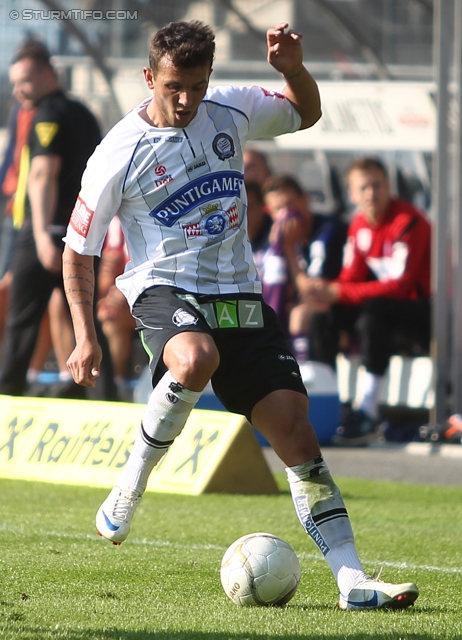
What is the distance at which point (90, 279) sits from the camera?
14.6 feet

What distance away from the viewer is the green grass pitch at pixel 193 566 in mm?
3621

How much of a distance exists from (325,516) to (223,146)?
146 cm

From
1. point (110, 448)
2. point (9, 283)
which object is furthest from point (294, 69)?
point (9, 283)

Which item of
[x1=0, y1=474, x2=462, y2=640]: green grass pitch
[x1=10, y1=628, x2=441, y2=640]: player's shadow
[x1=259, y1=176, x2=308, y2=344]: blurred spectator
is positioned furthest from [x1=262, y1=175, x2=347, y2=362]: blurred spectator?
[x1=10, y1=628, x2=441, y2=640]: player's shadow

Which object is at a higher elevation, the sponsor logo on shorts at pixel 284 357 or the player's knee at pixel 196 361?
the player's knee at pixel 196 361

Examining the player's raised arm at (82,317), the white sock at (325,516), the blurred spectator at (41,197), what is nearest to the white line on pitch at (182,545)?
the white sock at (325,516)

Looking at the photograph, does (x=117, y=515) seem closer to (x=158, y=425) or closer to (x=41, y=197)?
(x=158, y=425)

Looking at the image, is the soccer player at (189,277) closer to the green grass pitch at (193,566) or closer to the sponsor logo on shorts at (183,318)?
the sponsor logo on shorts at (183,318)

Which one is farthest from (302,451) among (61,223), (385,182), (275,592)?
(385,182)

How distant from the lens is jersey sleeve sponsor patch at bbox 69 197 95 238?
436 centimetres

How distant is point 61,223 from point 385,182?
297 centimetres

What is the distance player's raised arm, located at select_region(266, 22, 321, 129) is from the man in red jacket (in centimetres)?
537

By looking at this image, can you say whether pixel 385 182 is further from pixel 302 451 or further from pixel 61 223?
pixel 302 451

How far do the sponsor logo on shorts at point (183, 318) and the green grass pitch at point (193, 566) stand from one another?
3.26 feet
